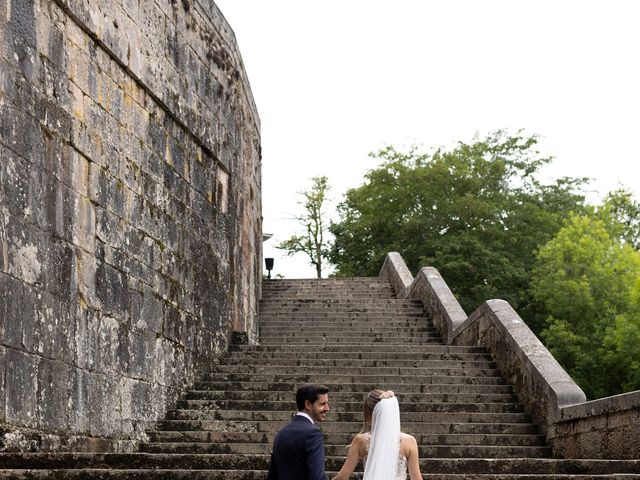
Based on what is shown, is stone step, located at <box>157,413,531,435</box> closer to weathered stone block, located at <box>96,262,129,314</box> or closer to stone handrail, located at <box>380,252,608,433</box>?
stone handrail, located at <box>380,252,608,433</box>

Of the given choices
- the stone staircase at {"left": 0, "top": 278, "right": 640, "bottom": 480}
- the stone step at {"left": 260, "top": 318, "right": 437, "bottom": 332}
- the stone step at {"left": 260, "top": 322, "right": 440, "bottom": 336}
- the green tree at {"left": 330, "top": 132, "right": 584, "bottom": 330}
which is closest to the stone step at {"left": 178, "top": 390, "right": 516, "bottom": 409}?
the stone staircase at {"left": 0, "top": 278, "right": 640, "bottom": 480}

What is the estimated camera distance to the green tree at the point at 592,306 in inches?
967

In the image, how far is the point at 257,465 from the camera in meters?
8.41

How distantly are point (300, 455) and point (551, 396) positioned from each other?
5.47m

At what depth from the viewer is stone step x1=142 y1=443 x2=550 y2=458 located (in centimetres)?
930

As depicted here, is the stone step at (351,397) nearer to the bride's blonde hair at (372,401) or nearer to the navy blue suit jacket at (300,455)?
the bride's blonde hair at (372,401)

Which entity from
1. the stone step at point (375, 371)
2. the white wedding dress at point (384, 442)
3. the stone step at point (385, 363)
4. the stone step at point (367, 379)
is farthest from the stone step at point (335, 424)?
the white wedding dress at point (384, 442)

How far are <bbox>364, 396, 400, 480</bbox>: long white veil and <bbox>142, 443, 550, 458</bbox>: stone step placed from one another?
3.93 m

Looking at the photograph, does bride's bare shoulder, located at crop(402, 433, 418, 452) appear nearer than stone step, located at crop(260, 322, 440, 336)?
Yes

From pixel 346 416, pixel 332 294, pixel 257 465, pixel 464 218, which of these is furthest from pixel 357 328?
pixel 464 218

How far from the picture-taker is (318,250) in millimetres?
38688

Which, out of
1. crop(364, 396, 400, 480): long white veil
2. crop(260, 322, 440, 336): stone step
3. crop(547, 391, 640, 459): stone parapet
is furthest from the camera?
crop(260, 322, 440, 336): stone step

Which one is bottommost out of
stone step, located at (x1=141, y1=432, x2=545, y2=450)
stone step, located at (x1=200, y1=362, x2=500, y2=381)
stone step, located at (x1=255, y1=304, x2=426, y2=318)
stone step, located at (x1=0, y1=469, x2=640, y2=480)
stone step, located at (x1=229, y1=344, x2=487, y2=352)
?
stone step, located at (x1=0, y1=469, x2=640, y2=480)

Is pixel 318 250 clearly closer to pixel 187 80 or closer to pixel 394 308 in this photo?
pixel 394 308
